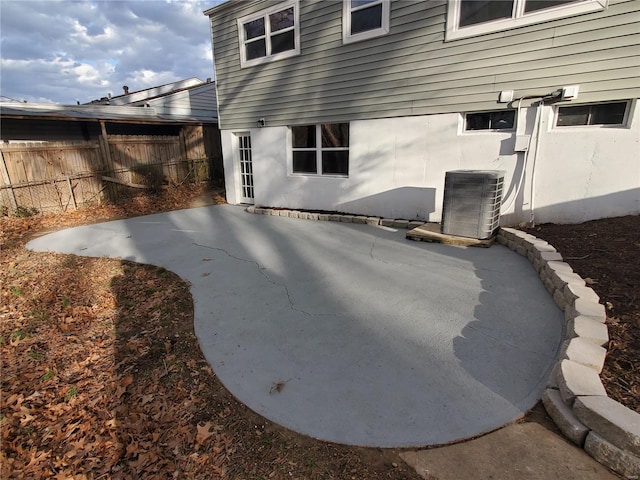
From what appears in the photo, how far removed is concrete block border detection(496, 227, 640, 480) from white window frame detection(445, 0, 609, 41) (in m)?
4.15

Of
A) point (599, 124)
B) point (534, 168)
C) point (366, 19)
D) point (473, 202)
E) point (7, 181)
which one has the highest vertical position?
point (366, 19)

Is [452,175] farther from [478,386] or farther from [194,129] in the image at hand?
[194,129]

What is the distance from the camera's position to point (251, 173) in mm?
9516

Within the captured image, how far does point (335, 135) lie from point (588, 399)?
660cm

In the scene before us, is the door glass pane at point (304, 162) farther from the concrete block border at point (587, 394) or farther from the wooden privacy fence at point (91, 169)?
the concrete block border at point (587, 394)

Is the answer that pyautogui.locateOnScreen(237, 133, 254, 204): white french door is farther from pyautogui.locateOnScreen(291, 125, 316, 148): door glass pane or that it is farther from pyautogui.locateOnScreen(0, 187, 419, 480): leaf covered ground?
pyautogui.locateOnScreen(0, 187, 419, 480): leaf covered ground

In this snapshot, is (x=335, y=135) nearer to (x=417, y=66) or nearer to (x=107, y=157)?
(x=417, y=66)

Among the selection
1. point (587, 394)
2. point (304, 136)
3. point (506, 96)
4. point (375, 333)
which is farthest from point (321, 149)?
point (587, 394)

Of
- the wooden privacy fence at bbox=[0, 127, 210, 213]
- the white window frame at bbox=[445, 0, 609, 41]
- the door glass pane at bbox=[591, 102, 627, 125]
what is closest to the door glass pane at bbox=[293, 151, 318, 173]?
the white window frame at bbox=[445, 0, 609, 41]

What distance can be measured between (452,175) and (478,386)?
3.52 metres

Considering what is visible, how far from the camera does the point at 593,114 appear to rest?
489 cm

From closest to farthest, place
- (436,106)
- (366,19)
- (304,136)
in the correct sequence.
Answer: (436,106) → (366,19) → (304,136)

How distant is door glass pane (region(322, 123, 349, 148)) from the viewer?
727 cm

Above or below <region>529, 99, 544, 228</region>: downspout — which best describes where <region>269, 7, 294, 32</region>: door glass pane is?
above
